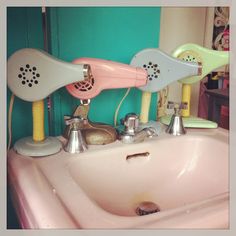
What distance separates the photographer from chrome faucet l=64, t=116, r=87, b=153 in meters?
0.53

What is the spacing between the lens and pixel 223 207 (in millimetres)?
375

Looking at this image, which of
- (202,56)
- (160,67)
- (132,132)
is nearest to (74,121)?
(132,132)

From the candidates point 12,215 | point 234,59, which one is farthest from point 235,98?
point 12,215

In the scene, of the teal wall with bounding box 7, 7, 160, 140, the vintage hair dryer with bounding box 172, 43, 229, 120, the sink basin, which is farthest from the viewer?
the vintage hair dryer with bounding box 172, 43, 229, 120

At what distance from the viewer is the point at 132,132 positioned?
1.98 feet

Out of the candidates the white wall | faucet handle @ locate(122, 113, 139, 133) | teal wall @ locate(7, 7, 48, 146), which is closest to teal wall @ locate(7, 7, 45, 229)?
teal wall @ locate(7, 7, 48, 146)

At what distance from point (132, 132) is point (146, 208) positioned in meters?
0.16

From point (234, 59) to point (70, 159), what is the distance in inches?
15.4

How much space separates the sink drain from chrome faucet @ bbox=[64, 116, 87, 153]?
16cm

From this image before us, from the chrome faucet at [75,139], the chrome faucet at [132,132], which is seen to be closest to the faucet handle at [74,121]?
the chrome faucet at [75,139]

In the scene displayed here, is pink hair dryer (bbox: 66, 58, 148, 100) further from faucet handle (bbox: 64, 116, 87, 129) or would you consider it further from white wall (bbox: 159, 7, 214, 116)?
white wall (bbox: 159, 7, 214, 116)

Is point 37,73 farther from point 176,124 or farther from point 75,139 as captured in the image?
point 176,124

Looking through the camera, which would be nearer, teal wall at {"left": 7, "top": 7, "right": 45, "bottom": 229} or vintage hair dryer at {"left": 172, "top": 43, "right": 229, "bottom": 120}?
teal wall at {"left": 7, "top": 7, "right": 45, "bottom": 229}

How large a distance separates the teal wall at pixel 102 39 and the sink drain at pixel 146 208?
0.23 meters
